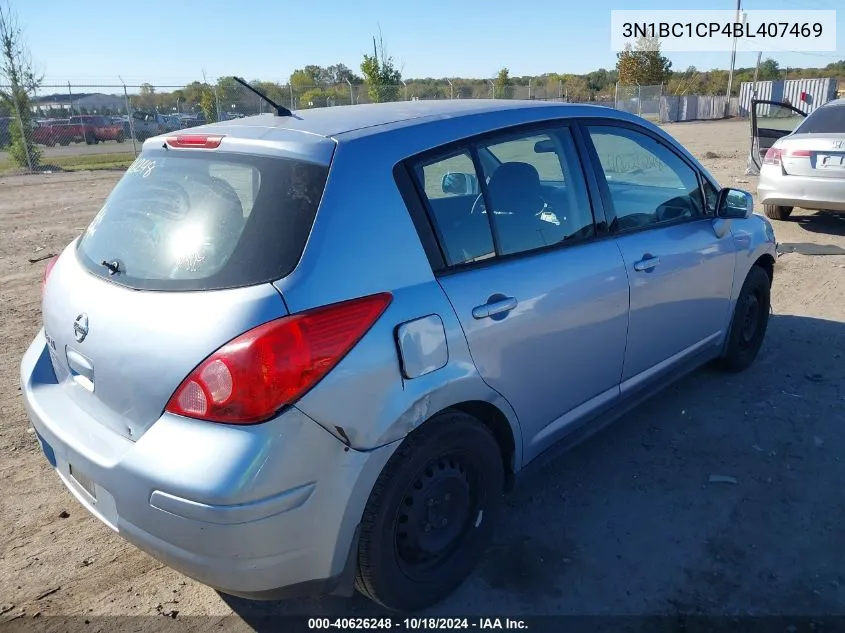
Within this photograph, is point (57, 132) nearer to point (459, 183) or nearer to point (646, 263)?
point (459, 183)

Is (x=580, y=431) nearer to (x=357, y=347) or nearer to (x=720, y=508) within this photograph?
(x=720, y=508)

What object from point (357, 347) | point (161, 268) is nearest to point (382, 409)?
point (357, 347)

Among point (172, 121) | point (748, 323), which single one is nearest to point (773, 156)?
point (748, 323)

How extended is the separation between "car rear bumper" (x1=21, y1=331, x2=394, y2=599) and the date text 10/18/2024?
425 millimetres

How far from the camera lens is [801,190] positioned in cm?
809

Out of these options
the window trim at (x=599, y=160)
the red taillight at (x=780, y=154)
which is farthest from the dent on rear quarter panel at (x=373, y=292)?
the red taillight at (x=780, y=154)

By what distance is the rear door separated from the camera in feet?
8.19

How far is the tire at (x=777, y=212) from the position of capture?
30.3 ft

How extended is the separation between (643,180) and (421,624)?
2768 millimetres

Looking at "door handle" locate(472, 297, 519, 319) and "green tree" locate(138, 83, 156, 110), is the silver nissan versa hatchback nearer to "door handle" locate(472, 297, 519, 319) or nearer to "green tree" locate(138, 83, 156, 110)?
"door handle" locate(472, 297, 519, 319)

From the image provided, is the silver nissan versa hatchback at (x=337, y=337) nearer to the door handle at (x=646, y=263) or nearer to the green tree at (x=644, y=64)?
the door handle at (x=646, y=263)

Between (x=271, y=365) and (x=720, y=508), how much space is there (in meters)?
2.38

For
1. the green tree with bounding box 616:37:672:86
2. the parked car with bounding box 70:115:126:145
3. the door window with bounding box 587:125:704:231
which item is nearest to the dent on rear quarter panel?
the door window with bounding box 587:125:704:231

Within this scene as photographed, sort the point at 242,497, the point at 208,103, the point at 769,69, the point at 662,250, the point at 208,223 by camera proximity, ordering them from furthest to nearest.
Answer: the point at 769,69, the point at 208,103, the point at 662,250, the point at 208,223, the point at 242,497
